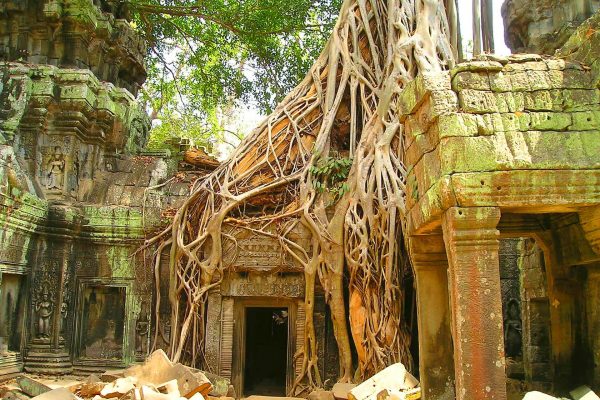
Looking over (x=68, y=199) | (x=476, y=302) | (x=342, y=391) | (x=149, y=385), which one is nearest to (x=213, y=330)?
(x=149, y=385)

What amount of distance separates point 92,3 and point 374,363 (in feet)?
22.8

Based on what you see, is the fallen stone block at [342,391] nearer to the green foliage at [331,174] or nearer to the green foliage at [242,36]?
the green foliage at [331,174]

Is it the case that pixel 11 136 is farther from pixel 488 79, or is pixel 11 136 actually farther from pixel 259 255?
pixel 488 79

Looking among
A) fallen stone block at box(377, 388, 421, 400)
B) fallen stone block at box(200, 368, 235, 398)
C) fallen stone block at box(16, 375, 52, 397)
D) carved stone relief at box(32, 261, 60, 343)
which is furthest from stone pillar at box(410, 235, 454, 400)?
carved stone relief at box(32, 261, 60, 343)

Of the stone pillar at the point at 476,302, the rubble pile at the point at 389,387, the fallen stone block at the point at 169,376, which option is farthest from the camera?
the fallen stone block at the point at 169,376

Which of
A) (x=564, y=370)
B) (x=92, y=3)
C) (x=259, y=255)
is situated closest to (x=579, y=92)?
(x=564, y=370)

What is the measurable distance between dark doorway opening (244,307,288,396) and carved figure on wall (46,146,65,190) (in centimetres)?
364

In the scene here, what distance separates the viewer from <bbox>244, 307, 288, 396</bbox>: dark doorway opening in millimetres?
10016

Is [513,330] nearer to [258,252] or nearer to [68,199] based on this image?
[258,252]

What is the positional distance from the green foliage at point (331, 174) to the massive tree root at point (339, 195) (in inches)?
1.2

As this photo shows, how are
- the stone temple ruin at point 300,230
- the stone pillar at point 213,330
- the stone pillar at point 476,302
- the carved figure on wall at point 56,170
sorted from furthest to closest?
the carved figure on wall at point 56,170 → the stone pillar at point 213,330 → the stone temple ruin at point 300,230 → the stone pillar at point 476,302

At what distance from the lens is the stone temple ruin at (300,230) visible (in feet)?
12.4

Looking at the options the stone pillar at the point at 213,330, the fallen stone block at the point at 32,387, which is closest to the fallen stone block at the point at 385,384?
the stone pillar at the point at 213,330

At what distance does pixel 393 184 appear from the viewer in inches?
268
